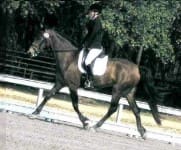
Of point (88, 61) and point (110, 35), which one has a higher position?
point (88, 61)

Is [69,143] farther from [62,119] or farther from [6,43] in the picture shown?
[6,43]

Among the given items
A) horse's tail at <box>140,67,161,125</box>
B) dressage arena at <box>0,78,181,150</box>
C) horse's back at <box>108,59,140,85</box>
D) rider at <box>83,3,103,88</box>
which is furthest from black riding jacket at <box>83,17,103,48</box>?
dressage arena at <box>0,78,181,150</box>

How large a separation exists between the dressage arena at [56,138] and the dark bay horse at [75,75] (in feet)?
2.57

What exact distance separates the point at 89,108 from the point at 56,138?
47.0ft

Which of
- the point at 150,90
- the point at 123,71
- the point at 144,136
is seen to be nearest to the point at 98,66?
the point at 123,71

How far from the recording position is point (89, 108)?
94.1 feet

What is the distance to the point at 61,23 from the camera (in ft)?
136

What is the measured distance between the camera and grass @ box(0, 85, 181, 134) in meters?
25.3

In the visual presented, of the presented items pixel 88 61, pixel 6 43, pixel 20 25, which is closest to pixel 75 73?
pixel 88 61

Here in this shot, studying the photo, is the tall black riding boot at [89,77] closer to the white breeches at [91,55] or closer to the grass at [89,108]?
the white breeches at [91,55]

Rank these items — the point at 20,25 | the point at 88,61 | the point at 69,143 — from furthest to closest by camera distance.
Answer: the point at 20,25 → the point at 88,61 → the point at 69,143

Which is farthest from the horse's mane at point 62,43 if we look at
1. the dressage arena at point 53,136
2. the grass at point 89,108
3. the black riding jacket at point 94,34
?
the grass at point 89,108

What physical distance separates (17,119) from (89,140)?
2.66m

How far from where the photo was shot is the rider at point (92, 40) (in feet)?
58.7
